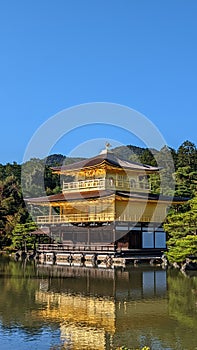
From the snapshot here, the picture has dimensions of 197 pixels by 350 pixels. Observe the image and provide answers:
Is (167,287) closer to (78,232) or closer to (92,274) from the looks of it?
(92,274)

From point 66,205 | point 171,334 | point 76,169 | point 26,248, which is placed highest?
point 76,169

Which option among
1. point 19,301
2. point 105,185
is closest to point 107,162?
point 105,185

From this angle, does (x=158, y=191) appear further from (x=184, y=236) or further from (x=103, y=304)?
(x=103, y=304)

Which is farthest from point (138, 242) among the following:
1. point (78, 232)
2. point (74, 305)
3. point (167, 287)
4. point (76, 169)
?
point (74, 305)

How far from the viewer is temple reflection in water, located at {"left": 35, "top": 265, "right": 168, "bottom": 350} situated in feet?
33.6

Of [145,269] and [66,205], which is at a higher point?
[66,205]

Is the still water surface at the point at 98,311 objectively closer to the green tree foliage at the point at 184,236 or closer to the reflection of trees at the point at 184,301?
the reflection of trees at the point at 184,301

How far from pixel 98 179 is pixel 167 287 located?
45.1 ft

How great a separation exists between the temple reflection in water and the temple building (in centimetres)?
551

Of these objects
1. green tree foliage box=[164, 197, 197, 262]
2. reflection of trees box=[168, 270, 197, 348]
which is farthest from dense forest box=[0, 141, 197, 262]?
reflection of trees box=[168, 270, 197, 348]

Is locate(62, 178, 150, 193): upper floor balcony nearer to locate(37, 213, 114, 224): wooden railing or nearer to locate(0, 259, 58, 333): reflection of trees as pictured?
locate(37, 213, 114, 224): wooden railing

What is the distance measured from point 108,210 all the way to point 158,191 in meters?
12.7

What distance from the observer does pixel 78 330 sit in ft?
35.0

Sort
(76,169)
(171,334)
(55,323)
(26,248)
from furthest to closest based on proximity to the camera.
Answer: (26,248) < (76,169) < (55,323) < (171,334)
